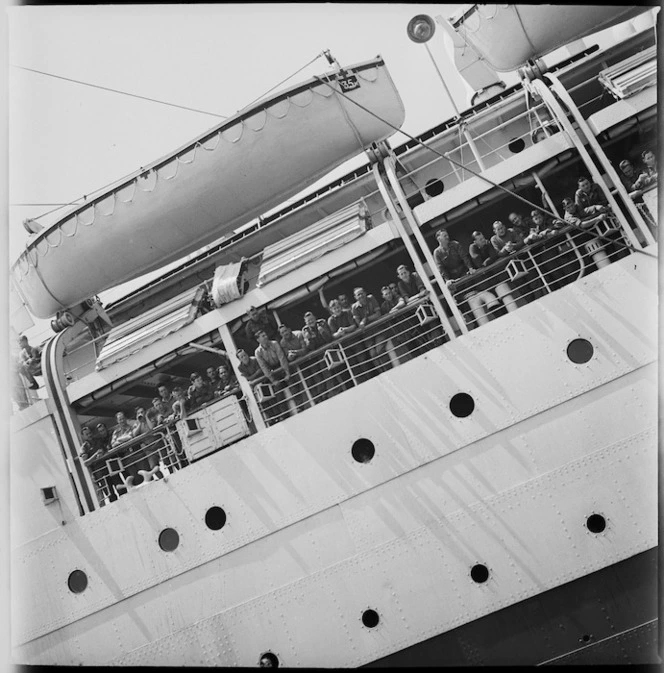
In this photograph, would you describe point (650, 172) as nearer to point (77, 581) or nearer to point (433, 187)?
point (433, 187)

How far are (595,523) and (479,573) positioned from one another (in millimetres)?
1394

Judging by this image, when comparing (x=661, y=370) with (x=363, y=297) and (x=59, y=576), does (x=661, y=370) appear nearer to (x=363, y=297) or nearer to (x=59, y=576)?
(x=363, y=297)

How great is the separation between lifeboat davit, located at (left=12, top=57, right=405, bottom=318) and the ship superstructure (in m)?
0.06

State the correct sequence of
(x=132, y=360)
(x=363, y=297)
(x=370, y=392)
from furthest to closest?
(x=132, y=360)
(x=363, y=297)
(x=370, y=392)

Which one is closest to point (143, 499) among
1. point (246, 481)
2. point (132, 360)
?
point (246, 481)

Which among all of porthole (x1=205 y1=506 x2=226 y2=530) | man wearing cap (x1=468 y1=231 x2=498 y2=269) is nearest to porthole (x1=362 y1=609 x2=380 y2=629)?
porthole (x1=205 y1=506 x2=226 y2=530)

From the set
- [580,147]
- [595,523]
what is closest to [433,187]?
[580,147]

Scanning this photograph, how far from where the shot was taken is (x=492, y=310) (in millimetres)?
8953

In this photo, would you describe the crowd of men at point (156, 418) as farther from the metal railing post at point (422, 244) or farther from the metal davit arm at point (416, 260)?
the metal railing post at point (422, 244)

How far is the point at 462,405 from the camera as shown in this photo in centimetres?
822

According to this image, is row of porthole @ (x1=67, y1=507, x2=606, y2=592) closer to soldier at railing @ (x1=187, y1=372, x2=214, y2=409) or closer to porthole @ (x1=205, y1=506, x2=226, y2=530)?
porthole @ (x1=205, y1=506, x2=226, y2=530)

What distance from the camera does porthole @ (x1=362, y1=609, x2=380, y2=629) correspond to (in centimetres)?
784

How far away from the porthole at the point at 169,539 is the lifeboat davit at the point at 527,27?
333 inches

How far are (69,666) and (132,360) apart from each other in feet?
14.2
